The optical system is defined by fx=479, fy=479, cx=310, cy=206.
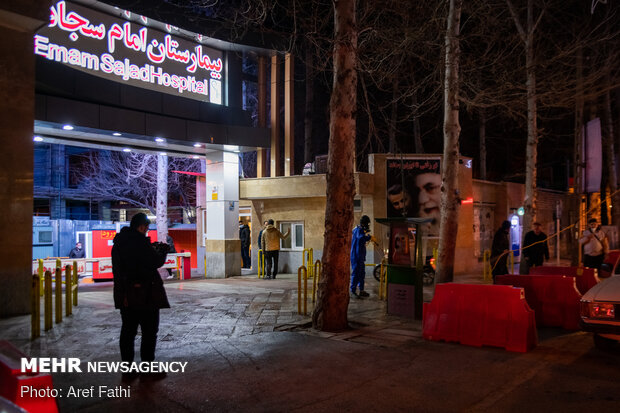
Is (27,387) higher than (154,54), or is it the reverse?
(154,54)

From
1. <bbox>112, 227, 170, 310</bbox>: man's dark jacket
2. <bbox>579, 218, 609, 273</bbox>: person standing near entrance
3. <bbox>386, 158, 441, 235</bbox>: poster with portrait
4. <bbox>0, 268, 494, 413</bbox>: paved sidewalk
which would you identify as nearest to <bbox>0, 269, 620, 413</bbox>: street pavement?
<bbox>0, 268, 494, 413</bbox>: paved sidewalk

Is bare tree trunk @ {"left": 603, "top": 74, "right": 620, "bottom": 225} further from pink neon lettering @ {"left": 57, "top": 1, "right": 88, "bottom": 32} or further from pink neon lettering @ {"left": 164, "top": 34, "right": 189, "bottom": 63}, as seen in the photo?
pink neon lettering @ {"left": 57, "top": 1, "right": 88, "bottom": 32}

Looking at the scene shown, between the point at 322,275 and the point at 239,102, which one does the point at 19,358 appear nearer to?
the point at 322,275

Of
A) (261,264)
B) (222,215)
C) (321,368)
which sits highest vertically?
(222,215)

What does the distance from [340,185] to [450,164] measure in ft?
14.3

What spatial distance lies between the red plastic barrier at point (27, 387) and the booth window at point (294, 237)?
15.4 meters

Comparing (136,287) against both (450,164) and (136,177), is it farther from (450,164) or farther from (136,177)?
(136,177)

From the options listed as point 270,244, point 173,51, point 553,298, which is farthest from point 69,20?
point 553,298

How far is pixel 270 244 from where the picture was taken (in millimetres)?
16250

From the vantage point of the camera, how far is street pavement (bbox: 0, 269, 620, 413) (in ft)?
16.3

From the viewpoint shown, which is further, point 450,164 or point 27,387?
point 450,164

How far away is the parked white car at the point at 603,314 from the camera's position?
21.3ft

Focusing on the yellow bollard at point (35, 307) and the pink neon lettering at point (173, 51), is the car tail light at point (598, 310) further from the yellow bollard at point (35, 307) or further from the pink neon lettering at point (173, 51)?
the pink neon lettering at point (173, 51)

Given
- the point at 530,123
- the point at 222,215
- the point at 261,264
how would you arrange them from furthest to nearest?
the point at 261,264 → the point at 222,215 → the point at 530,123
